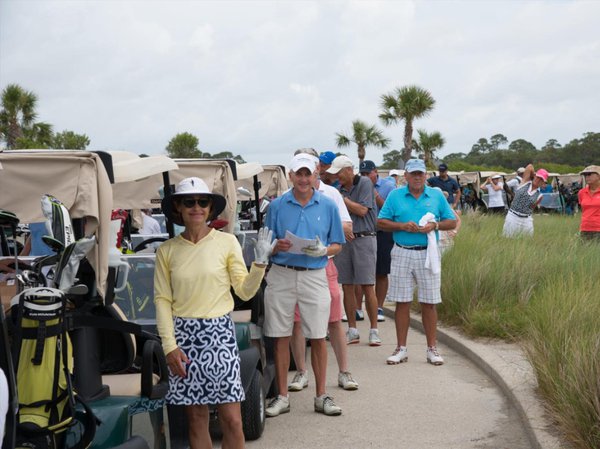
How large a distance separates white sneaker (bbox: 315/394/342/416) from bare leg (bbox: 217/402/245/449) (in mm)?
2007

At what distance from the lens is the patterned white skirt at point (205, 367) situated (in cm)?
488

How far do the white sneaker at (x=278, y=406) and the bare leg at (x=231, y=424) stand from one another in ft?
6.20

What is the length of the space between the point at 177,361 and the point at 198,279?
0.46 metres

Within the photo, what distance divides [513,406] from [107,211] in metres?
3.89

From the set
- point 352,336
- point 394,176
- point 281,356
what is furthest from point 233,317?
point 394,176

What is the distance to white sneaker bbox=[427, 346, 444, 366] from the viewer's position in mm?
8703

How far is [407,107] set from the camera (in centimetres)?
5884

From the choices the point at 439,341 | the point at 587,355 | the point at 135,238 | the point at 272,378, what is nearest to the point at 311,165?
the point at 272,378

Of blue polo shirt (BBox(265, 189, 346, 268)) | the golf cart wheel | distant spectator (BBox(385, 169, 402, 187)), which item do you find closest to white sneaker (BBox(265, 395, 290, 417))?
the golf cart wheel

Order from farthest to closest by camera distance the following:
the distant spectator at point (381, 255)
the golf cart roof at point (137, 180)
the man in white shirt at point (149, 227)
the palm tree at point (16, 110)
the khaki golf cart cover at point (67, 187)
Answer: the palm tree at point (16, 110)
the man in white shirt at point (149, 227)
the distant spectator at point (381, 255)
the golf cart roof at point (137, 180)
the khaki golf cart cover at point (67, 187)

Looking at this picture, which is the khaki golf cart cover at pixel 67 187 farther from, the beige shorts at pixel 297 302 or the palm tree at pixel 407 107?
the palm tree at pixel 407 107

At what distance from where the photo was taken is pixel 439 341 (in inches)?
394

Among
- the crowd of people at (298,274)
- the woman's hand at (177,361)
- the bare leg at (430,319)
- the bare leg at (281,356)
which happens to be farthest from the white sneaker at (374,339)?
the woman's hand at (177,361)

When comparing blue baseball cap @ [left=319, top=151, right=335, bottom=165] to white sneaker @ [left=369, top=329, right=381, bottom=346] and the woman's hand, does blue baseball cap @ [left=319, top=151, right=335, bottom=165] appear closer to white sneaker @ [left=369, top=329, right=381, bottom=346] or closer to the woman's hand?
white sneaker @ [left=369, top=329, right=381, bottom=346]
